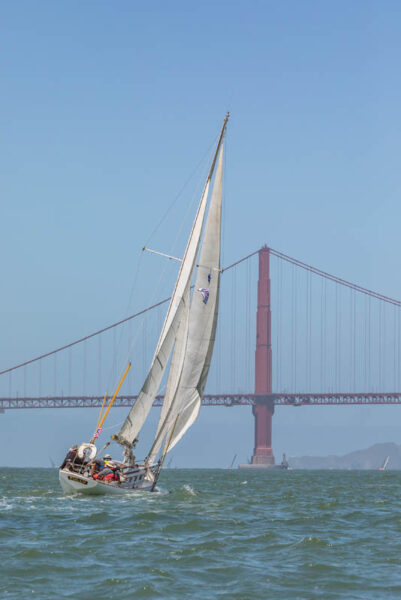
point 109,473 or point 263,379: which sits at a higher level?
point 263,379

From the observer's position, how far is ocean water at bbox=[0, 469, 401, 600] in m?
13.7

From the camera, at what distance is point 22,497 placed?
98.1 feet

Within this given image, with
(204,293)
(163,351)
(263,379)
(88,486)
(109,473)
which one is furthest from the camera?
(263,379)

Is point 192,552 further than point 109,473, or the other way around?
point 109,473

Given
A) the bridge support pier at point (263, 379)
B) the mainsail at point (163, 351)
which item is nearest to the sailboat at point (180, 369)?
the mainsail at point (163, 351)

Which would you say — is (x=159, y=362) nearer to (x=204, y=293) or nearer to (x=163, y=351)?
(x=163, y=351)

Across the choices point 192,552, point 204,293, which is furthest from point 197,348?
point 192,552

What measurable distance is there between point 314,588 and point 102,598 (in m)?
2.75

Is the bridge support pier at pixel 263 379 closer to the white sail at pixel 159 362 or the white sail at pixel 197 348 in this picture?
the white sail at pixel 159 362

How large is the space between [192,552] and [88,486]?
1127cm

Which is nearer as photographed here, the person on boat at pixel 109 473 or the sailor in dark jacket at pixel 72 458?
the person on boat at pixel 109 473

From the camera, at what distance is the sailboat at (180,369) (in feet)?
93.6

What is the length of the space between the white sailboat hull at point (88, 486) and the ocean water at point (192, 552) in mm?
1297

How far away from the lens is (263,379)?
116 meters
